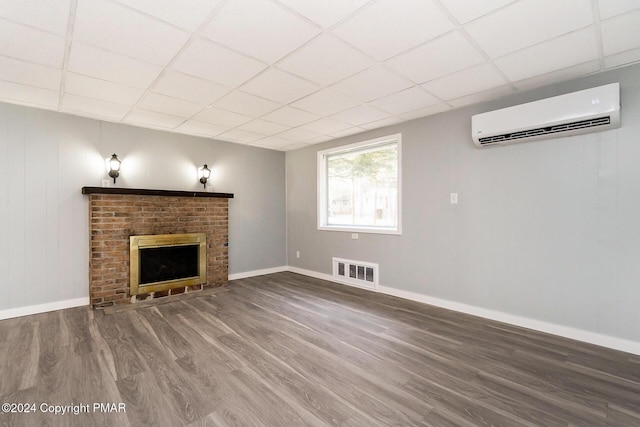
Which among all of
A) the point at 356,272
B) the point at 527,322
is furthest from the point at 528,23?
the point at 356,272

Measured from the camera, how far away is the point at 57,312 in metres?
3.68

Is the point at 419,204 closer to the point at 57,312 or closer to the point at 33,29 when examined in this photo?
the point at 33,29

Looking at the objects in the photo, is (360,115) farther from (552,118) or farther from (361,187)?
(552,118)

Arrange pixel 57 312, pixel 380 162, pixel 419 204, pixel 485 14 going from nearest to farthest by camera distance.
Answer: pixel 485 14 < pixel 57 312 < pixel 419 204 < pixel 380 162

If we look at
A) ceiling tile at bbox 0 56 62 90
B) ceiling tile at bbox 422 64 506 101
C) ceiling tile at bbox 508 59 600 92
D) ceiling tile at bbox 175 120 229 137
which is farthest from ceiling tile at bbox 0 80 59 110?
ceiling tile at bbox 508 59 600 92

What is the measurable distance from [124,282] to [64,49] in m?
2.99

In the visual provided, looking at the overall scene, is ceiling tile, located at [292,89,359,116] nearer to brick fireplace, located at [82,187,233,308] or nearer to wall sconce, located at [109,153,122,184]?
brick fireplace, located at [82,187,233,308]

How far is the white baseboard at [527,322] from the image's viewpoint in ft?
8.68

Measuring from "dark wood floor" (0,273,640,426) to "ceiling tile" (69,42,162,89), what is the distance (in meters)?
2.56

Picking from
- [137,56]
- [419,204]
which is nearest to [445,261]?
[419,204]

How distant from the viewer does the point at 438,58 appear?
2465 millimetres

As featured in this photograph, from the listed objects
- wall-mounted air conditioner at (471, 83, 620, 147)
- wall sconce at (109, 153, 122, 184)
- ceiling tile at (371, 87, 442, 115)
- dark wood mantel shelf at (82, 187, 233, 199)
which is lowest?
dark wood mantel shelf at (82, 187, 233, 199)

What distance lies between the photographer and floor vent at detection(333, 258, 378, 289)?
15.2ft

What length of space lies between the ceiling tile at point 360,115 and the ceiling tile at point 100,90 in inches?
93.5
